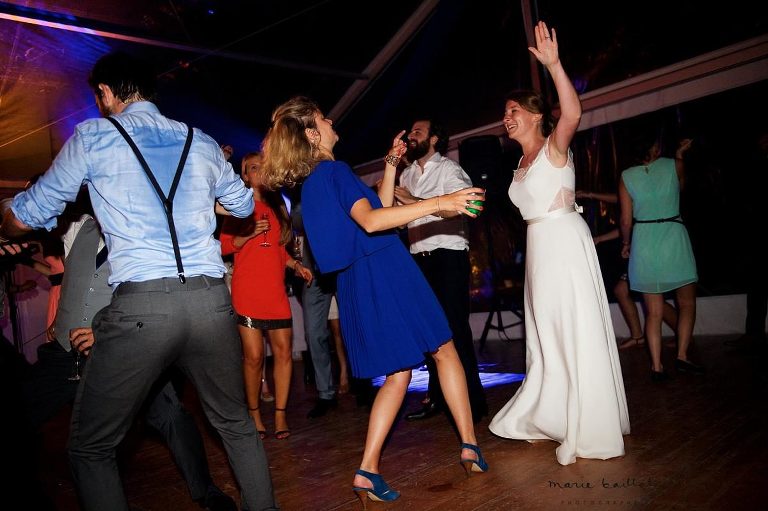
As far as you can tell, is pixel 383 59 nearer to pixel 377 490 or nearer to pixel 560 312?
pixel 560 312

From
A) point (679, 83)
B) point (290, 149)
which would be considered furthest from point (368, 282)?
point (679, 83)

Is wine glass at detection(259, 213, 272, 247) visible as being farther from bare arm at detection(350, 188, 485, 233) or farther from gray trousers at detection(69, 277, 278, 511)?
gray trousers at detection(69, 277, 278, 511)

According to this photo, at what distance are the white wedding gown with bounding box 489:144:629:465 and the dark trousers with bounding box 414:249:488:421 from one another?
0.50m

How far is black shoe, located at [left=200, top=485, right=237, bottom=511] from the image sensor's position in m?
2.46

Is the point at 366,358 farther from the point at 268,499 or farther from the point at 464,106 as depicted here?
the point at 464,106

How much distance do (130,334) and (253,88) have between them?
21.3ft

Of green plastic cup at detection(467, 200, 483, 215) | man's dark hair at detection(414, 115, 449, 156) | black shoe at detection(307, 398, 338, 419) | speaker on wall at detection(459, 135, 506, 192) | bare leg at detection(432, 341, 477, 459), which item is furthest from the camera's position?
speaker on wall at detection(459, 135, 506, 192)

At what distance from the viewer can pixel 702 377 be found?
427 centimetres

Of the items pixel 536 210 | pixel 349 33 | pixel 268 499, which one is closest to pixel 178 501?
pixel 268 499

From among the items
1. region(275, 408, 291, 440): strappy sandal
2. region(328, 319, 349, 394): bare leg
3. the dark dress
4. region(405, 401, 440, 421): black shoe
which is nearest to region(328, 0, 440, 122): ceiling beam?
region(328, 319, 349, 394): bare leg

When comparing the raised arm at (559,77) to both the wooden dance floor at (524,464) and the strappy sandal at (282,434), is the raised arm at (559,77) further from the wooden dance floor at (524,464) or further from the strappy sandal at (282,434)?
the strappy sandal at (282,434)

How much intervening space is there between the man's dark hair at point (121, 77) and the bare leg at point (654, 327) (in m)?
3.94

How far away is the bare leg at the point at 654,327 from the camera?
4363mm

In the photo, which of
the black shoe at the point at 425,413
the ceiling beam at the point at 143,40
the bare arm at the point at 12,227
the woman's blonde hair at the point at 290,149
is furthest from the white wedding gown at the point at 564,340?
the ceiling beam at the point at 143,40
